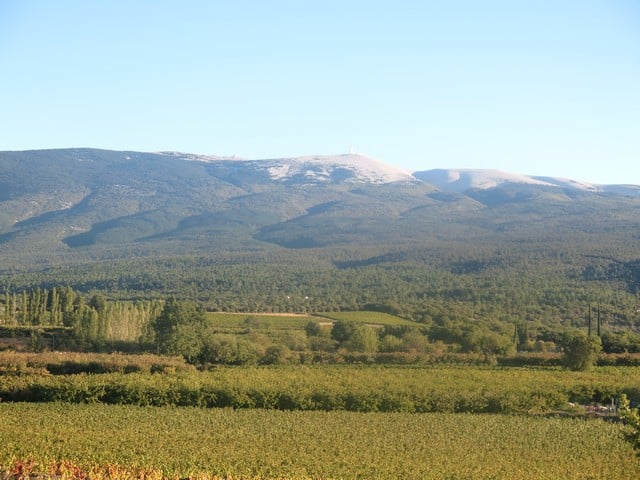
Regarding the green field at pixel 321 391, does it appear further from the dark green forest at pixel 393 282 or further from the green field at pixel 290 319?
the green field at pixel 290 319

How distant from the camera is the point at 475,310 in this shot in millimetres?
95875

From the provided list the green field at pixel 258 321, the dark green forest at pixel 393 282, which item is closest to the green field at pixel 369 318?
the dark green forest at pixel 393 282

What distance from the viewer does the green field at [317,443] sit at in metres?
29.6

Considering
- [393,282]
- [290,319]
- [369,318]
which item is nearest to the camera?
[290,319]

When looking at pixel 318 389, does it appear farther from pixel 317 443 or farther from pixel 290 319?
pixel 290 319

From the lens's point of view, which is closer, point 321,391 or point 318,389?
point 321,391

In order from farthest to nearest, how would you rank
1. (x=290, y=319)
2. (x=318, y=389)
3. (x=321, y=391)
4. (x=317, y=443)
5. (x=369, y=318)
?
(x=369, y=318) < (x=290, y=319) < (x=318, y=389) < (x=321, y=391) < (x=317, y=443)

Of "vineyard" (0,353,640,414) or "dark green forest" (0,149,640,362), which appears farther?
"dark green forest" (0,149,640,362)

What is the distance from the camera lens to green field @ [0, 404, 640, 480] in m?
29.6

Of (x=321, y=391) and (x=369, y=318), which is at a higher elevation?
(x=321, y=391)

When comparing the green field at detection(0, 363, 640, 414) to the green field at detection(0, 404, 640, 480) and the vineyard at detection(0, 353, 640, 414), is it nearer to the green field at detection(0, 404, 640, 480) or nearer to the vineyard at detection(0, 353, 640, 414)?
the vineyard at detection(0, 353, 640, 414)

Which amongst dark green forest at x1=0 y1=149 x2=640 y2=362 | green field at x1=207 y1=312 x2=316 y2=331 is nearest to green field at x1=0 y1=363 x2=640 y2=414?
dark green forest at x1=0 y1=149 x2=640 y2=362

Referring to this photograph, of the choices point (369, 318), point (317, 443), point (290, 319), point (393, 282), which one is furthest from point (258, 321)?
point (317, 443)

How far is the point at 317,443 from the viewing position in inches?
1359
